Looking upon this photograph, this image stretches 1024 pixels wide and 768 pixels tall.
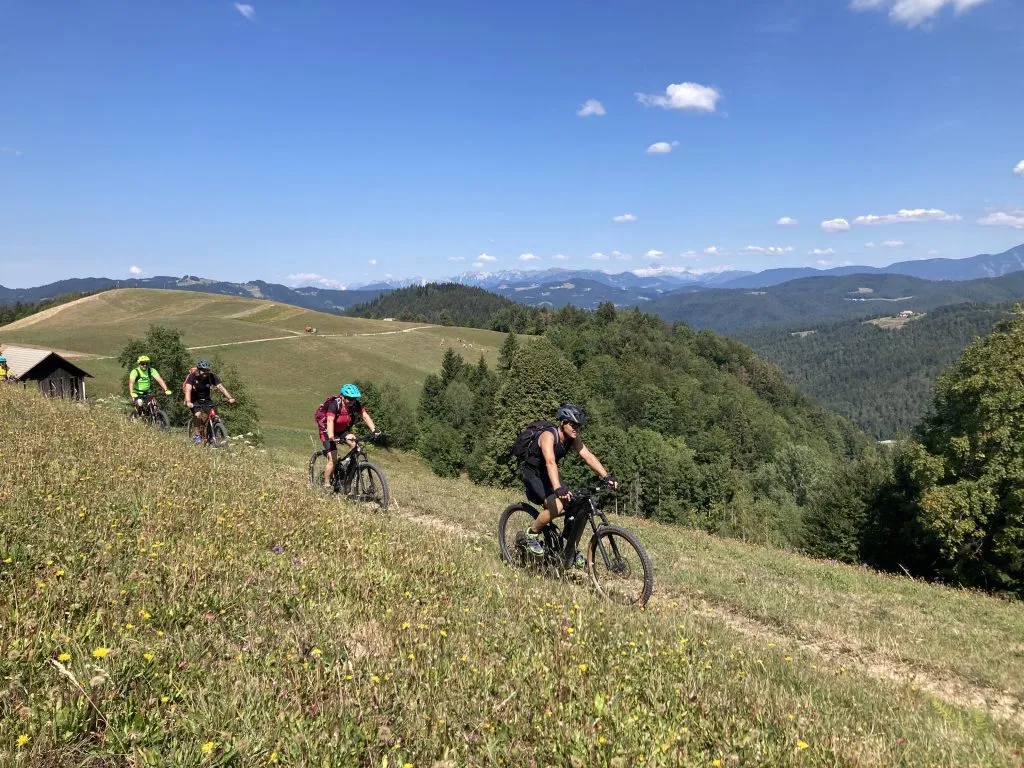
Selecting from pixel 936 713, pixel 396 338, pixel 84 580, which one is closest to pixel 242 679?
pixel 84 580

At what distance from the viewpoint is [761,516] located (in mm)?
43469

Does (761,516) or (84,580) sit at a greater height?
(84,580)

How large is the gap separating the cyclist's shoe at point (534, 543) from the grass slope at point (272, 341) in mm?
41686

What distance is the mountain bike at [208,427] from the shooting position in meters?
13.5

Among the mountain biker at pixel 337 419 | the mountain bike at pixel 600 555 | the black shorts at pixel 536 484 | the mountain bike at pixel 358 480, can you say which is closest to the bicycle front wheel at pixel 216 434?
the mountain bike at pixel 358 480

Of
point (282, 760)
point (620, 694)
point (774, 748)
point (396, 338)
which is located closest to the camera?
point (282, 760)

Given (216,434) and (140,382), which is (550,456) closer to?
(216,434)

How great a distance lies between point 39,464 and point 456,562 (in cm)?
582

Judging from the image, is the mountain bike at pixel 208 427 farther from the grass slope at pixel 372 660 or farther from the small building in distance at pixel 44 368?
the small building in distance at pixel 44 368

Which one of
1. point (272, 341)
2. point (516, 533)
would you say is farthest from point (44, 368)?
point (272, 341)

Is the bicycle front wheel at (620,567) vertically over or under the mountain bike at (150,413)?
under

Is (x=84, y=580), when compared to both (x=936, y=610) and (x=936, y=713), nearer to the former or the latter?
(x=936, y=713)

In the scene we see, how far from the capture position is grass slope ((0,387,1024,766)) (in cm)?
321

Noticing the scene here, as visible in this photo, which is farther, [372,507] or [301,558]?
[372,507]
